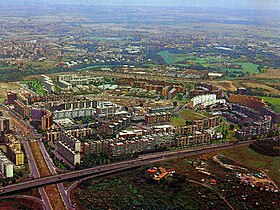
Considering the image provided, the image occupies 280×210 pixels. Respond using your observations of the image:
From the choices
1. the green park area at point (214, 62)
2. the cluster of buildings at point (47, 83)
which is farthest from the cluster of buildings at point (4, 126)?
the green park area at point (214, 62)

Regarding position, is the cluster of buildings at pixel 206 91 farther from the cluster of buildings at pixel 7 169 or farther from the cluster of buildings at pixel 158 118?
the cluster of buildings at pixel 7 169

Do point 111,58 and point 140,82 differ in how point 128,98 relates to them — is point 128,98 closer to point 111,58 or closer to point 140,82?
point 140,82

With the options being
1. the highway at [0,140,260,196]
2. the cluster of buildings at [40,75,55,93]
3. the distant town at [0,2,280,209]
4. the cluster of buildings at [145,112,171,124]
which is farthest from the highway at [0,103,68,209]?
the cluster of buildings at [145,112,171,124]

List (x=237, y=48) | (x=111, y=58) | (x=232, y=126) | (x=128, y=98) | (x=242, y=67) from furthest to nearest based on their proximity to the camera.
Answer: (x=237, y=48) → (x=111, y=58) → (x=242, y=67) → (x=128, y=98) → (x=232, y=126)

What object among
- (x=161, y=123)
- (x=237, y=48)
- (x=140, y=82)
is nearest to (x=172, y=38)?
(x=237, y=48)

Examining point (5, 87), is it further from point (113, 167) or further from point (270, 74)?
point (270, 74)

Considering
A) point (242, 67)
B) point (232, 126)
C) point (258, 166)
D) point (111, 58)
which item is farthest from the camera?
point (111, 58)

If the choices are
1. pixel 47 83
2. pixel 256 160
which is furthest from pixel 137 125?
pixel 47 83
